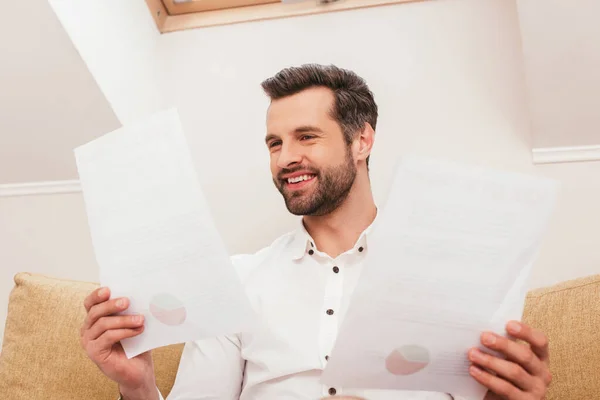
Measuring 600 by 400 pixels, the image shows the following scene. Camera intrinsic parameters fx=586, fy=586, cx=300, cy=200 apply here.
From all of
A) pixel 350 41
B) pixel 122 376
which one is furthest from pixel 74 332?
pixel 350 41

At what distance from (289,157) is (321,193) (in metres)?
0.11

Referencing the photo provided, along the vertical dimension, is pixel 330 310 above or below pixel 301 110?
below

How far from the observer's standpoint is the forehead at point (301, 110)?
1321mm

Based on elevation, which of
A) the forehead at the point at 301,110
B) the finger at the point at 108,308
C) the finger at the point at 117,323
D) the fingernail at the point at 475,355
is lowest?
the fingernail at the point at 475,355

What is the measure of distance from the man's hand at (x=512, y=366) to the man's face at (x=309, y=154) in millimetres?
556

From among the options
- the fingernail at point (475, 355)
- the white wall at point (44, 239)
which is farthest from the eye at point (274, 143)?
Answer: the white wall at point (44, 239)

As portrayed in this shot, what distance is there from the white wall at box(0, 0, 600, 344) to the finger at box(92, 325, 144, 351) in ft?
3.06

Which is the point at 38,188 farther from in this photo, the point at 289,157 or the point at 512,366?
the point at 512,366

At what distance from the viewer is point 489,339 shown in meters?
0.77

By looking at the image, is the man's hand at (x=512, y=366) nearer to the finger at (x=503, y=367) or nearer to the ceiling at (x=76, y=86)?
the finger at (x=503, y=367)

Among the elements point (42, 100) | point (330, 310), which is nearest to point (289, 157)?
point (330, 310)

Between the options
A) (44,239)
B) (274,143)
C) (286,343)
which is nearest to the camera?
(286,343)

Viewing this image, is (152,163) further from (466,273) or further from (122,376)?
(466,273)

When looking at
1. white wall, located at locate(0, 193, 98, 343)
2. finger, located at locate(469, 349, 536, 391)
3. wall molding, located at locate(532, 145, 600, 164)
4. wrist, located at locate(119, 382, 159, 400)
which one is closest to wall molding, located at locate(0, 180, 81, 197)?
white wall, located at locate(0, 193, 98, 343)
